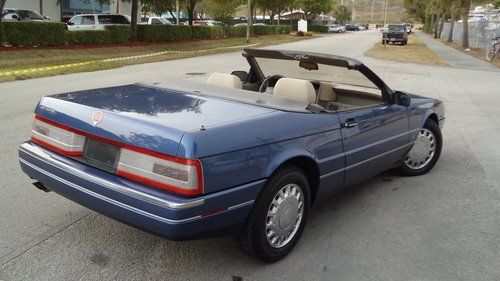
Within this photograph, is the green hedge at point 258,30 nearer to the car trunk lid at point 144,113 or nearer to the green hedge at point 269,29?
the green hedge at point 269,29

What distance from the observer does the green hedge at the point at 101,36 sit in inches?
888

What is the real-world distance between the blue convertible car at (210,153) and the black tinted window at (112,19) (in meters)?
24.9

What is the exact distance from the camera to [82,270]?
321 cm

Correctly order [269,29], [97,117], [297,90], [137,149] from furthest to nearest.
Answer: [269,29] → [297,90] → [97,117] → [137,149]

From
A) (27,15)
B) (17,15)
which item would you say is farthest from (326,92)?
(27,15)

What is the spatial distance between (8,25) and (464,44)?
29.2 metres

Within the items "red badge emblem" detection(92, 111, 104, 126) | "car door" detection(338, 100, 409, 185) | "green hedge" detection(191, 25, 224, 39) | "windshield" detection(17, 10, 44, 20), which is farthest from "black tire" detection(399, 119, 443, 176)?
"green hedge" detection(191, 25, 224, 39)

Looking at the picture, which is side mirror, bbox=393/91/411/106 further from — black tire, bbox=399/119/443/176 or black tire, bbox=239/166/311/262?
black tire, bbox=239/166/311/262

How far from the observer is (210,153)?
2842 mm

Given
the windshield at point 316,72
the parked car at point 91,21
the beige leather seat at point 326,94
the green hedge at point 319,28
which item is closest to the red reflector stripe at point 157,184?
the windshield at point 316,72

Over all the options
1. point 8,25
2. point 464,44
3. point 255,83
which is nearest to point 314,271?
point 255,83

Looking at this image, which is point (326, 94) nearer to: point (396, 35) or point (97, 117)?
point (97, 117)

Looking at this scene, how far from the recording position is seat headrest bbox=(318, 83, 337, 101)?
4.79m

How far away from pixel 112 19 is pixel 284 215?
26.9 metres
